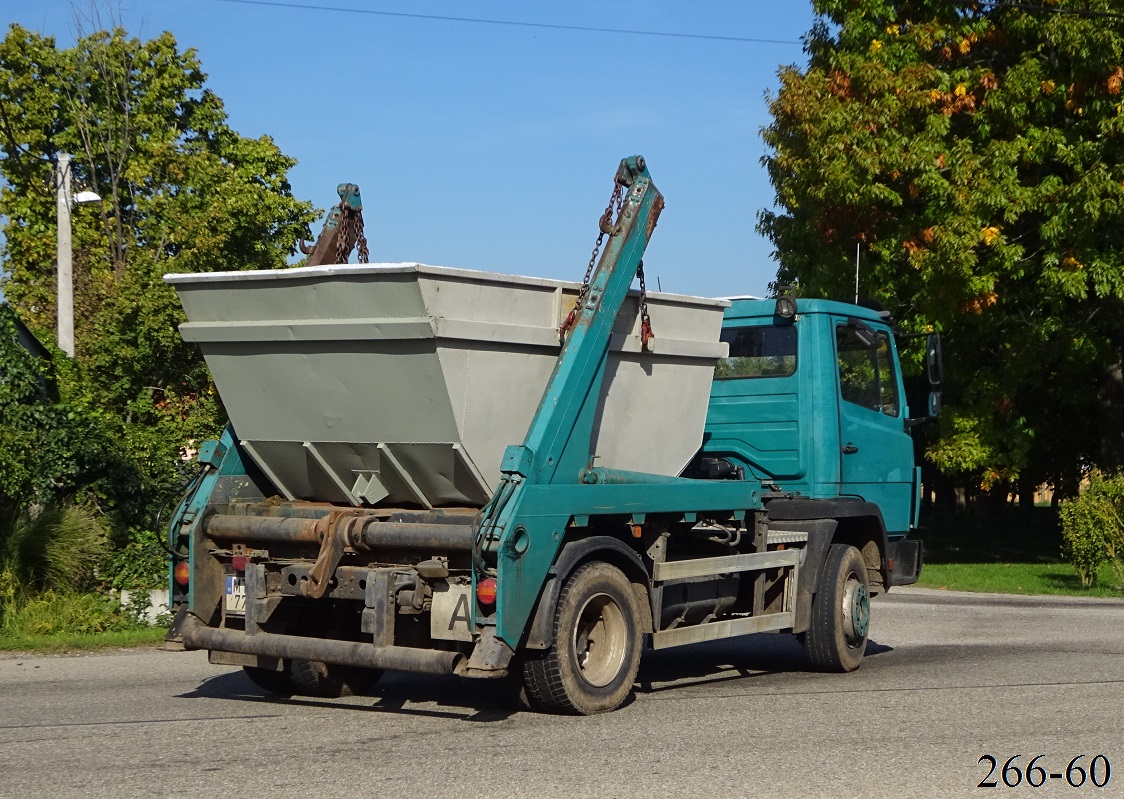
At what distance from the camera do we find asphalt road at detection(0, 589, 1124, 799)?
6094mm

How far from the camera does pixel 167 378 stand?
2081 centimetres

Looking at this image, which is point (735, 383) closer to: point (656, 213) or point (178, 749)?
point (656, 213)

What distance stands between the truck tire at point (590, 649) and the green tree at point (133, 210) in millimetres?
8693

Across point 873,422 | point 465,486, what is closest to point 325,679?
point 465,486

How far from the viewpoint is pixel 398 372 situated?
25.2 ft

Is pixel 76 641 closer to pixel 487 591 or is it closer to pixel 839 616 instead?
pixel 487 591

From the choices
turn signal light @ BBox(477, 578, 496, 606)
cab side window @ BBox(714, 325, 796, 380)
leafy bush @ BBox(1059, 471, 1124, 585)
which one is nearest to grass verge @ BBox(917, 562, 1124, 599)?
leafy bush @ BBox(1059, 471, 1124, 585)

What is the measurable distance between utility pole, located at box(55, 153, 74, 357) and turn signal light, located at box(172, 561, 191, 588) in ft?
29.5

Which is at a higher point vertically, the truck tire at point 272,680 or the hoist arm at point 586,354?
the hoist arm at point 586,354

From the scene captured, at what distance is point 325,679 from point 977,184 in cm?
1413

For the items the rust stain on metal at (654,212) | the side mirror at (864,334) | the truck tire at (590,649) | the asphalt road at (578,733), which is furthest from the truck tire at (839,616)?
the rust stain on metal at (654,212)

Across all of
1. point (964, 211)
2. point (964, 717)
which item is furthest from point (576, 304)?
point (964, 211)

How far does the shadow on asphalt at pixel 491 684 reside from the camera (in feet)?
27.1

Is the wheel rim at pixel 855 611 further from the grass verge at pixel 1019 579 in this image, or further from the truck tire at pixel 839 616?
the grass verge at pixel 1019 579
